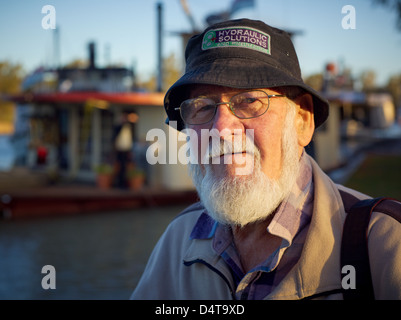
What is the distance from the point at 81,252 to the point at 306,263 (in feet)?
24.6

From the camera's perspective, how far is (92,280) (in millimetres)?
6766

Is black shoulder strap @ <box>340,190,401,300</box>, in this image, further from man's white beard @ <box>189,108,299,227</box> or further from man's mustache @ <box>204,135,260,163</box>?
man's mustache @ <box>204,135,260,163</box>

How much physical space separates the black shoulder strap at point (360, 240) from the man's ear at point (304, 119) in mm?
384

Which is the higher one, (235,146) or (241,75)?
(241,75)

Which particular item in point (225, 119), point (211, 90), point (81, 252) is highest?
point (211, 90)

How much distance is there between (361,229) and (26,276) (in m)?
6.90

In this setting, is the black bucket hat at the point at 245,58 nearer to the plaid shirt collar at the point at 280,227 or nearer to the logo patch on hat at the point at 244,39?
the logo patch on hat at the point at 244,39

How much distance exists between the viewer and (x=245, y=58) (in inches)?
58.0

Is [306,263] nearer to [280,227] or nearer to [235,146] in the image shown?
[280,227]

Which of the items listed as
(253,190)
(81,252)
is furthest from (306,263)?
(81,252)

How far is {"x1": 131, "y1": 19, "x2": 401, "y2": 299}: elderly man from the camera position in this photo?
1389 mm

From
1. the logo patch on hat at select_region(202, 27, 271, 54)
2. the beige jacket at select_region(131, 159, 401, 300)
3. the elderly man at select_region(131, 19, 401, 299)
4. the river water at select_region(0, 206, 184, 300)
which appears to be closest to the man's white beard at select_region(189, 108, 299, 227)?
the elderly man at select_region(131, 19, 401, 299)

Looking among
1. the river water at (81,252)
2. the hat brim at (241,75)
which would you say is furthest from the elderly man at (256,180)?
the river water at (81,252)
